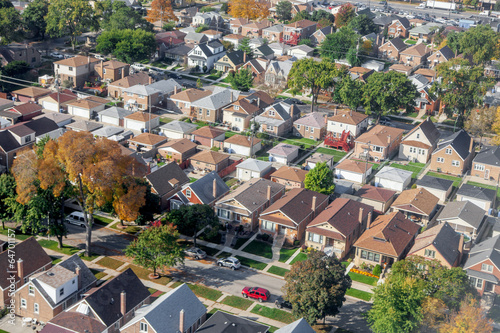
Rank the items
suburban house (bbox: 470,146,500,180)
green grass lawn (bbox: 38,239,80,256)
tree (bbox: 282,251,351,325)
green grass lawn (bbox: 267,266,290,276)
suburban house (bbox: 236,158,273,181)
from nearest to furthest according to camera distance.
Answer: tree (bbox: 282,251,351,325)
green grass lawn (bbox: 267,266,290,276)
green grass lawn (bbox: 38,239,80,256)
suburban house (bbox: 236,158,273,181)
suburban house (bbox: 470,146,500,180)

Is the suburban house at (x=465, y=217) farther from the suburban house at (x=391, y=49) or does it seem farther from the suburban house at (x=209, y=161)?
the suburban house at (x=391, y=49)

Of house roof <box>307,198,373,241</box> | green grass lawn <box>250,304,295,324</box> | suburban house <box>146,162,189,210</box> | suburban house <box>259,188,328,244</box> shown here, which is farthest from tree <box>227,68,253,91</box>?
green grass lawn <box>250,304,295,324</box>

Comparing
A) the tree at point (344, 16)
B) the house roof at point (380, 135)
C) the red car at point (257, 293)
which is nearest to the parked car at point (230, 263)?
the red car at point (257, 293)

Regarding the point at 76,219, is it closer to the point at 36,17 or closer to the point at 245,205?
the point at 245,205

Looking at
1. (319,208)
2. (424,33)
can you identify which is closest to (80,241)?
(319,208)

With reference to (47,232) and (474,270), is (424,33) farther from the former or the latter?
(47,232)

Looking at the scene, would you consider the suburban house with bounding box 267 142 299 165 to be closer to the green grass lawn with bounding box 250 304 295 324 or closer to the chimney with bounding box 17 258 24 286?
the green grass lawn with bounding box 250 304 295 324
